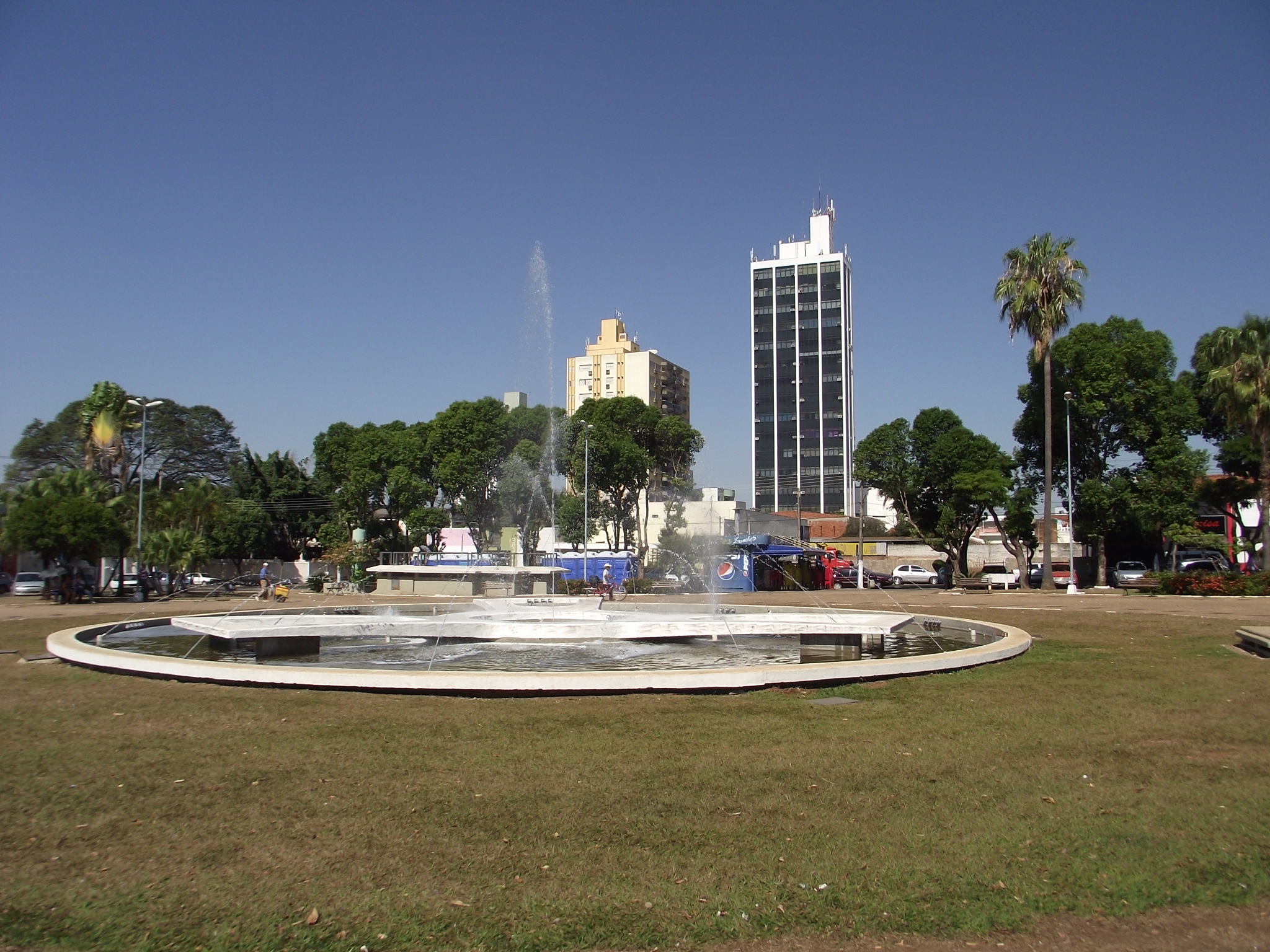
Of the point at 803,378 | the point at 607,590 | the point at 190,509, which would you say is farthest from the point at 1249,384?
the point at 803,378

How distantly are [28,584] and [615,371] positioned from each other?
77.8m

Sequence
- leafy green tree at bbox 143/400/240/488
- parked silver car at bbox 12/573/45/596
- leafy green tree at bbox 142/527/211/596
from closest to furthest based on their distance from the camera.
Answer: leafy green tree at bbox 142/527/211/596 → parked silver car at bbox 12/573/45/596 → leafy green tree at bbox 143/400/240/488

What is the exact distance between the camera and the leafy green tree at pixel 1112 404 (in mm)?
42344

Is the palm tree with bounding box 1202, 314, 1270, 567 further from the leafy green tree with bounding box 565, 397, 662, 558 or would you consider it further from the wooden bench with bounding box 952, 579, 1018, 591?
the leafy green tree with bounding box 565, 397, 662, 558

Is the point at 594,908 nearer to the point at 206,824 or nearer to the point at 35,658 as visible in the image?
the point at 206,824

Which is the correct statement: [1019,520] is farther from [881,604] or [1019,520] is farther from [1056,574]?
[881,604]

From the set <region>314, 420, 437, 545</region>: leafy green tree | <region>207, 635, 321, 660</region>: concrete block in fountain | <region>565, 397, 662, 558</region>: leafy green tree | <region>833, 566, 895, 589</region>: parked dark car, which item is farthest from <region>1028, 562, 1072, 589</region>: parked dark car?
<region>207, 635, 321, 660</region>: concrete block in fountain

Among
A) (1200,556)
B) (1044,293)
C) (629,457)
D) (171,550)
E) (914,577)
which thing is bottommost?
(914,577)

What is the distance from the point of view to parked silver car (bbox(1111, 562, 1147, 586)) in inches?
1710

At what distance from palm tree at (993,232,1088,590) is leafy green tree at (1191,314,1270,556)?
20.9ft

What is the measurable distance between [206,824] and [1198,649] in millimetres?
14410

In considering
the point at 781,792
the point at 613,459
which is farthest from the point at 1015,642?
the point at 613,459

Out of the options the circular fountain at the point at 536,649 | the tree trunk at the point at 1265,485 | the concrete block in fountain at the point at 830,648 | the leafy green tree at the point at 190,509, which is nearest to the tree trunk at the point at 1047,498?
the tree trunk at the point at 1265,485

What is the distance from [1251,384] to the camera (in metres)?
34.8
